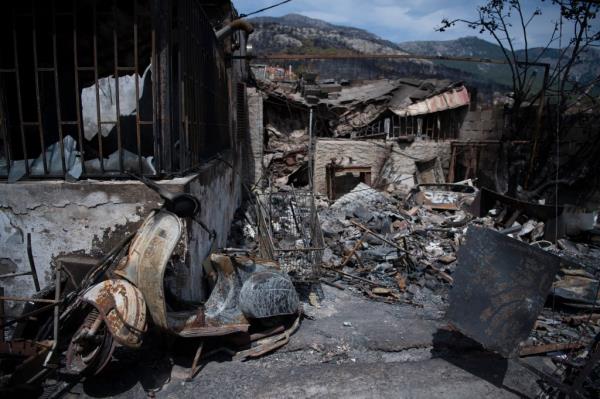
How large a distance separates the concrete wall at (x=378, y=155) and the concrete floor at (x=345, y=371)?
8.88 metres

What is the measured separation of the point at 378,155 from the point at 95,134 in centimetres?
1022

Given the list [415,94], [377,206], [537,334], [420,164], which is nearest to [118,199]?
[537,334]

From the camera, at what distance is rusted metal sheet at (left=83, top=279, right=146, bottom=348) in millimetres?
3086

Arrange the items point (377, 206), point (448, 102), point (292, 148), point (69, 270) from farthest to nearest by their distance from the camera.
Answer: point (448, 102), point (292, 148), point (377, 206), point (69, 270)

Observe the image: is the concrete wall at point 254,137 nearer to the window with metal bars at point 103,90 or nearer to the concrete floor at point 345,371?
the window with metal bars at point 103,90

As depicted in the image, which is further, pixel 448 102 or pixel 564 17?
pixel 448 102

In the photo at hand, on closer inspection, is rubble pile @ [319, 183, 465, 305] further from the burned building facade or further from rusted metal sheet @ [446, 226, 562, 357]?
the burned building facade

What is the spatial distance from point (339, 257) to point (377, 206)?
12.8 feet

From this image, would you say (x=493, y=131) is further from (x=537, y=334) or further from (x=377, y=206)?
(x=537, y=334)

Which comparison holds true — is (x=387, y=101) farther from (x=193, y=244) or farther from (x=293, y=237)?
(x=193, y=244)

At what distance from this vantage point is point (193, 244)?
13.9ft

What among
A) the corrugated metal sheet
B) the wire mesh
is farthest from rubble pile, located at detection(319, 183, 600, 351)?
the corrugated metal sheet

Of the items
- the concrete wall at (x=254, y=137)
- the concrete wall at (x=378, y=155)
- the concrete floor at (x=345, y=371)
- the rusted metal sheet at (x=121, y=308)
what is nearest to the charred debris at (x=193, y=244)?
the rusted metal sheet at (x=121, y=308)

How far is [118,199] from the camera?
3857mm
